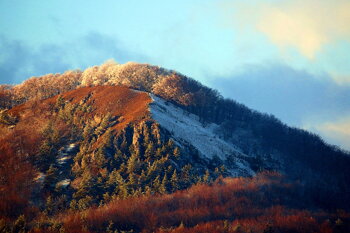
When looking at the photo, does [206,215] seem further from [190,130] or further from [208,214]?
[190,130]

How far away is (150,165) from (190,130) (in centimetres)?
2610

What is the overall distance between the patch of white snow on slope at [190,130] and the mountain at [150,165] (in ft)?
1.65

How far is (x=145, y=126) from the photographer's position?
88.0m

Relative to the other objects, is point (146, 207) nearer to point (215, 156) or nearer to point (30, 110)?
point (215, 156)

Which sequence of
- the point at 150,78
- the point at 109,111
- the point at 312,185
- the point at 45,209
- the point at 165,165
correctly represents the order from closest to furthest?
1. the point at 45,209
2. the point at 165,165
3. the point at 312,185
4. the point at 109,111
5. the point at 150,78

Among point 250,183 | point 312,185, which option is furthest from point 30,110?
point 312,185

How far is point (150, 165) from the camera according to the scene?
77.6 meters

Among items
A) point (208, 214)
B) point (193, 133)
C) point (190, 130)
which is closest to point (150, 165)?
point (208, 214)

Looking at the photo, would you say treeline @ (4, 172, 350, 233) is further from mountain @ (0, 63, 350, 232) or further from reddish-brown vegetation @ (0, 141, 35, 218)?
reddish-brown vegetation @ (0, 141, 35, 218)

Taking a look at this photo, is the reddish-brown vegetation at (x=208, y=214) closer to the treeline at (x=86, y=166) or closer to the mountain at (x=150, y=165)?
the mountain at (x=150, y=165)

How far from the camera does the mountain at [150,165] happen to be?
2542 inches

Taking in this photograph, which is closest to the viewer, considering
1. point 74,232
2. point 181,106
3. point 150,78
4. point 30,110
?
point 74,232

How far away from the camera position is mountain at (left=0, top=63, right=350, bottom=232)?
6456 centimetres

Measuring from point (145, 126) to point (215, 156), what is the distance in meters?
18.9
